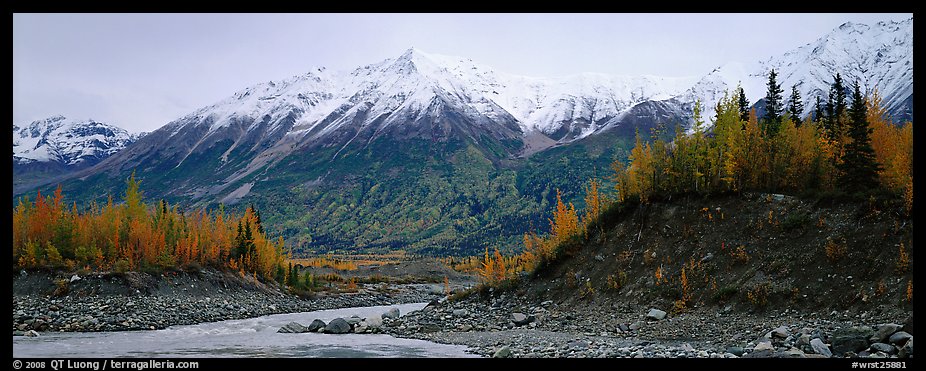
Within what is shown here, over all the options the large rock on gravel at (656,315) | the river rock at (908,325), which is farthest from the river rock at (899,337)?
the large rock on gravel at (656,315)

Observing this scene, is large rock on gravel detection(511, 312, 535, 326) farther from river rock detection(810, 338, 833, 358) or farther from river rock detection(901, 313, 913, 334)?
river rock detection(901, 313, 913, 334)

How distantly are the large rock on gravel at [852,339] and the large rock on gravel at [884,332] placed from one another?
19 centimetres

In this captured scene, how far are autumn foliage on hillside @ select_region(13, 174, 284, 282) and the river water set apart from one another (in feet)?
68.6

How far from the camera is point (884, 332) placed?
22.2m

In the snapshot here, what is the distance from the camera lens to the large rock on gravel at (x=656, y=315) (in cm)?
3266

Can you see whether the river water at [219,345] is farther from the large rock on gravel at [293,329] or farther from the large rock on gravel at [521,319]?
the large rock on gravel at [521,319]

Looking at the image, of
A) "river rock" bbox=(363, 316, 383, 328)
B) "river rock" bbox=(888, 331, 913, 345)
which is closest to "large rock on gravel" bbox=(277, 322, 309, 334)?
"river rock" bbox=(363, 316, 383, 328)

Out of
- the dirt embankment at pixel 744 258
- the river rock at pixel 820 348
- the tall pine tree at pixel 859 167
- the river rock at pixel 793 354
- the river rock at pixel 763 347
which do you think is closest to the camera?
the river rock at pixel 793 354

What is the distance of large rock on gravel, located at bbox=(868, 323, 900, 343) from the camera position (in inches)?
868

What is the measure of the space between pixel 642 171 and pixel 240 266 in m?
54.7
